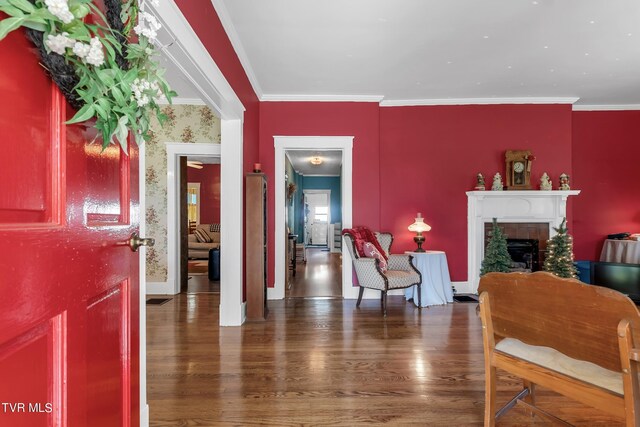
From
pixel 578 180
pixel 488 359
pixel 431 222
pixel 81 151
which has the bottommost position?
pixel 488 359

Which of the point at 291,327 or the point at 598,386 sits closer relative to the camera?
the point at 598,386

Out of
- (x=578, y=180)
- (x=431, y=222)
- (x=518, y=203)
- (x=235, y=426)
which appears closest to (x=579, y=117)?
(x=578, y=180)

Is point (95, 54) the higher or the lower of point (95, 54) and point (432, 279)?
the higher

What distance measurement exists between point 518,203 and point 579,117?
6.24 ft

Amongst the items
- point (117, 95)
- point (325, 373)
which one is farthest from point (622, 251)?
point (117, 95)

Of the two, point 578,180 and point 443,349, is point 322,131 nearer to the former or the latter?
point 443,349

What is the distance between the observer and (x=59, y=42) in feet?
2.34

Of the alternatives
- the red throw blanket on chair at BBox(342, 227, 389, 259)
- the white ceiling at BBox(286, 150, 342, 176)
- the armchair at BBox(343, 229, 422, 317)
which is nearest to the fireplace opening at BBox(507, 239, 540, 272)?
the armchair at BBox(343, 229, 422, 317)

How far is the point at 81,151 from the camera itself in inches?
36.4

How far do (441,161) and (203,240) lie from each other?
6360 mm

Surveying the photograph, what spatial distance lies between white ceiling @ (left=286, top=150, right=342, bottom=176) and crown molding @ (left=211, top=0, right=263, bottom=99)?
9.99ft

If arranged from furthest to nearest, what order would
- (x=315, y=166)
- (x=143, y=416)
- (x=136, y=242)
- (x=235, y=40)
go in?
(x=315, y=166)
(x=235, y=40)
(x=143, y=416)
(x=136, y=242)

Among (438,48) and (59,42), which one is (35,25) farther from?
(438,48)

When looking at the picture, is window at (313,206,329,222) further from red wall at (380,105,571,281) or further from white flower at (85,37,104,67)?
white flower at (85,37,104,67)
